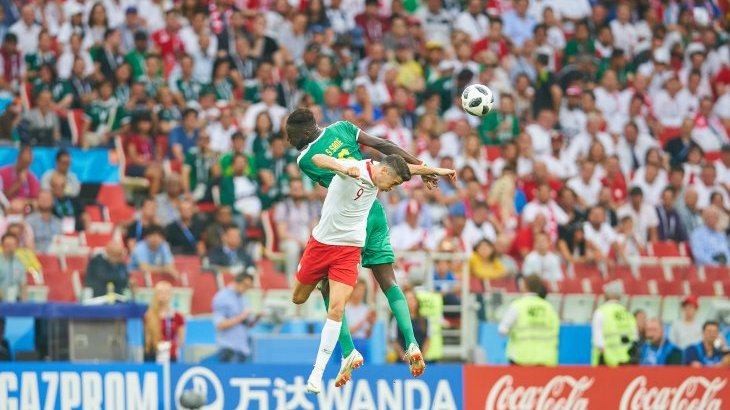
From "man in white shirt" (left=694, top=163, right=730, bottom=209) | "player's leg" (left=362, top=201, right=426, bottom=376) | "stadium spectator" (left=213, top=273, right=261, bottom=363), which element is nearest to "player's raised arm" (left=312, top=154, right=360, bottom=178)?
"player's leg" (left=362, top=201, right=426, bottom=376)

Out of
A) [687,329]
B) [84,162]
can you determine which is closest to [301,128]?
[687,329]

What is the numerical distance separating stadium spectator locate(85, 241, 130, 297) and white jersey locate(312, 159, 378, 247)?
6298mm

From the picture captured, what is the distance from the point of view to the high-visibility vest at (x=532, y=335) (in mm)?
18969

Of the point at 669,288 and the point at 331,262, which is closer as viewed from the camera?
the point at 331,262

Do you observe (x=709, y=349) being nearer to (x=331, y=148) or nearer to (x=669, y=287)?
(x=669, y=287)

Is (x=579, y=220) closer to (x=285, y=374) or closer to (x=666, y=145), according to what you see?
(x=666, y=145)

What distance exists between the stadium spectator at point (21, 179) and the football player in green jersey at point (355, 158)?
8.70m

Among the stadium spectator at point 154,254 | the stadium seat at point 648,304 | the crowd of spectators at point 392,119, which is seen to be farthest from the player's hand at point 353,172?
the stadium seat at point 648,304

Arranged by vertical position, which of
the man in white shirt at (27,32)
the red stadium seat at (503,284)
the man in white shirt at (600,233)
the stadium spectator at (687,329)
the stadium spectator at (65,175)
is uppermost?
the man in white shirt at (27,32)

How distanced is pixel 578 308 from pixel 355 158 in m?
8.74

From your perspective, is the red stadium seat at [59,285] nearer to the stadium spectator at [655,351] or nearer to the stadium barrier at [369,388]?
the stadium barrier at [369,388]

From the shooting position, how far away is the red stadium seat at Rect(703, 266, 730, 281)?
22844 millimetres

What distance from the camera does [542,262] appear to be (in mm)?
21953

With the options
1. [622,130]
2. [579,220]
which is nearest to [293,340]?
[579,220]
